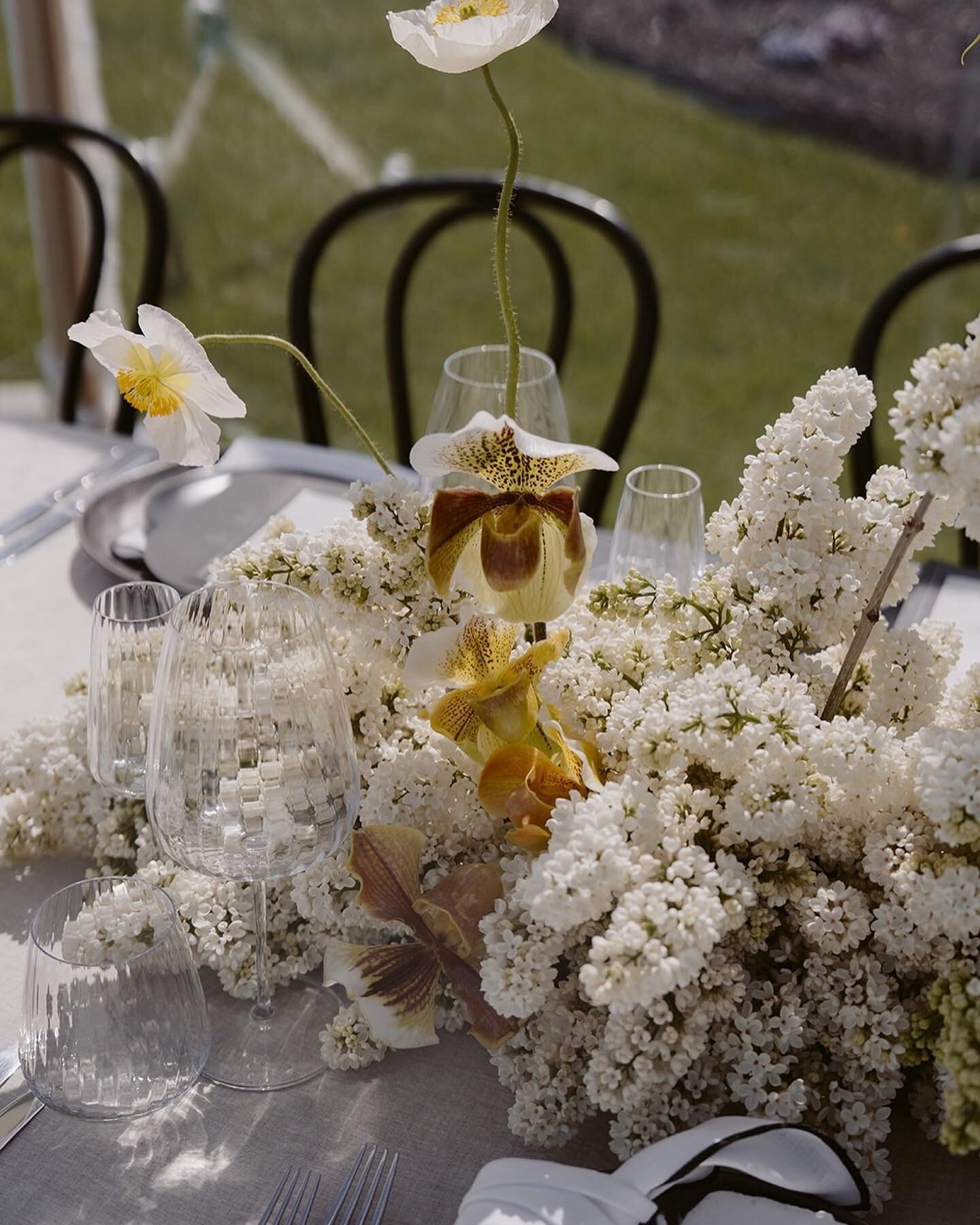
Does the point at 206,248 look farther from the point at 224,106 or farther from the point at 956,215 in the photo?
the point at 956,215

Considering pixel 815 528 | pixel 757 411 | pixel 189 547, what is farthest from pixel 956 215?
pixel 815 528

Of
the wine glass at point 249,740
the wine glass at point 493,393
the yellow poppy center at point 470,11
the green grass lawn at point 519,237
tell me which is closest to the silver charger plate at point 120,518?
the wine glass at point 493,393

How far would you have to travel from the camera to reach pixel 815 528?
2.76 ft

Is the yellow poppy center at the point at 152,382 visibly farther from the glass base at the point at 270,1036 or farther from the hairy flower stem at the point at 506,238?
the glass base at the point at 270,1036

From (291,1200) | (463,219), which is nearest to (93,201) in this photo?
(463,219)

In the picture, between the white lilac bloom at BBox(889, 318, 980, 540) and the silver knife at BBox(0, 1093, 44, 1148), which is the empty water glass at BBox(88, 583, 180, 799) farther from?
the white lilac bloom at BBox(889, 318, 980, 540)

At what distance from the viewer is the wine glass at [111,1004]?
0.77 metres

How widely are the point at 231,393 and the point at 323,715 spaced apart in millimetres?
201

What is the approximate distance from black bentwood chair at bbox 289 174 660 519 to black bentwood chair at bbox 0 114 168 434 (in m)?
0.25

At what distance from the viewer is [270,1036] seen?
2.95ft

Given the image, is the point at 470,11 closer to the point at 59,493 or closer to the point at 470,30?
the point at 470,30

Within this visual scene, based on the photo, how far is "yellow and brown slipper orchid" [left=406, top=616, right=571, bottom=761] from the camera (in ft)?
2.69

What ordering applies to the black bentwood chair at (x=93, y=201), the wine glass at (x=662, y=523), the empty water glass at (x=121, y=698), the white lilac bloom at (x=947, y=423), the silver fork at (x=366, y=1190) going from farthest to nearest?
the black bentwood chair at (x=93, y=201), the wine glass at (x=662, y=523), the empty water glass at (x=121, y=698), the silver fork at (x=366, y=1190), the white lilac bloom at (x=947, y=423)

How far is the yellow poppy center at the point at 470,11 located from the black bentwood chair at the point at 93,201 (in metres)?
1.40
